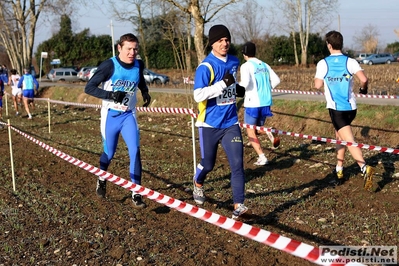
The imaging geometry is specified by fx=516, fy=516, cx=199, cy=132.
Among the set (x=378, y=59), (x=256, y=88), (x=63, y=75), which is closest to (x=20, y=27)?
(x=63, y=75)

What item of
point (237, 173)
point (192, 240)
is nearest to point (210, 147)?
point (237, 173)

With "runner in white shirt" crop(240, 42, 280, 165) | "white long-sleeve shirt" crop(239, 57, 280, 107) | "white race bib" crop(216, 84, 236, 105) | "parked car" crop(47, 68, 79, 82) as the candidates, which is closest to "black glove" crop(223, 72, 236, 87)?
"white race bib" crop(216, 84, 236, 105)

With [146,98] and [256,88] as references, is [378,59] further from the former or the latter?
[146,98]

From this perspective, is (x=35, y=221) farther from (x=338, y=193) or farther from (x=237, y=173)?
(x=338, y=193)

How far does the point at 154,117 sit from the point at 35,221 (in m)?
11.1

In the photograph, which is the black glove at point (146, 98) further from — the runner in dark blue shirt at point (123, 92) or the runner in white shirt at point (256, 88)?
the runner in white shirt at point (256, 88)

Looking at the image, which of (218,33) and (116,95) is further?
(116,95)

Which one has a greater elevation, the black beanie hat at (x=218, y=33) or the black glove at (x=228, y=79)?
the black beanie hat at (x=218, y=33)

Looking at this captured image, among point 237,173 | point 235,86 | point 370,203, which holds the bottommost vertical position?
point 370,203

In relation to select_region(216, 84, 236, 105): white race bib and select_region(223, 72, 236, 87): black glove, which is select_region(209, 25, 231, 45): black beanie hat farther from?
select_region(216, 84, 236, 105): white race bib

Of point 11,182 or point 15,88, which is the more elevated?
point 15,88

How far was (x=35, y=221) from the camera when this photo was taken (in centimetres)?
599

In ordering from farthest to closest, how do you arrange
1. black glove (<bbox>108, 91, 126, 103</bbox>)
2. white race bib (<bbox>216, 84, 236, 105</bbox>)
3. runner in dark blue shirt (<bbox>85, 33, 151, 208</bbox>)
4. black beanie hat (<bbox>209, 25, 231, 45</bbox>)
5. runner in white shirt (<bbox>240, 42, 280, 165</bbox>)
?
runner in white shirt (<bbox>240, 42, 280, 165</bbox>), runner in dark blue shirt (<bbox>85, 33, 151, 208</bbox>), black glove (<bbox>108, 91, 126, 103</bbox>), white race bib (<bbox>216, 84, 236, 105</bbox>), black beanie hat (<bbox>209, 25, 231, 45</bbox>)

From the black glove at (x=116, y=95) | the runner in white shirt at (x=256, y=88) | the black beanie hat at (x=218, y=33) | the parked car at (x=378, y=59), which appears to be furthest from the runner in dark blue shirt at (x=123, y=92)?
the parked car at (x=378, y=59)
